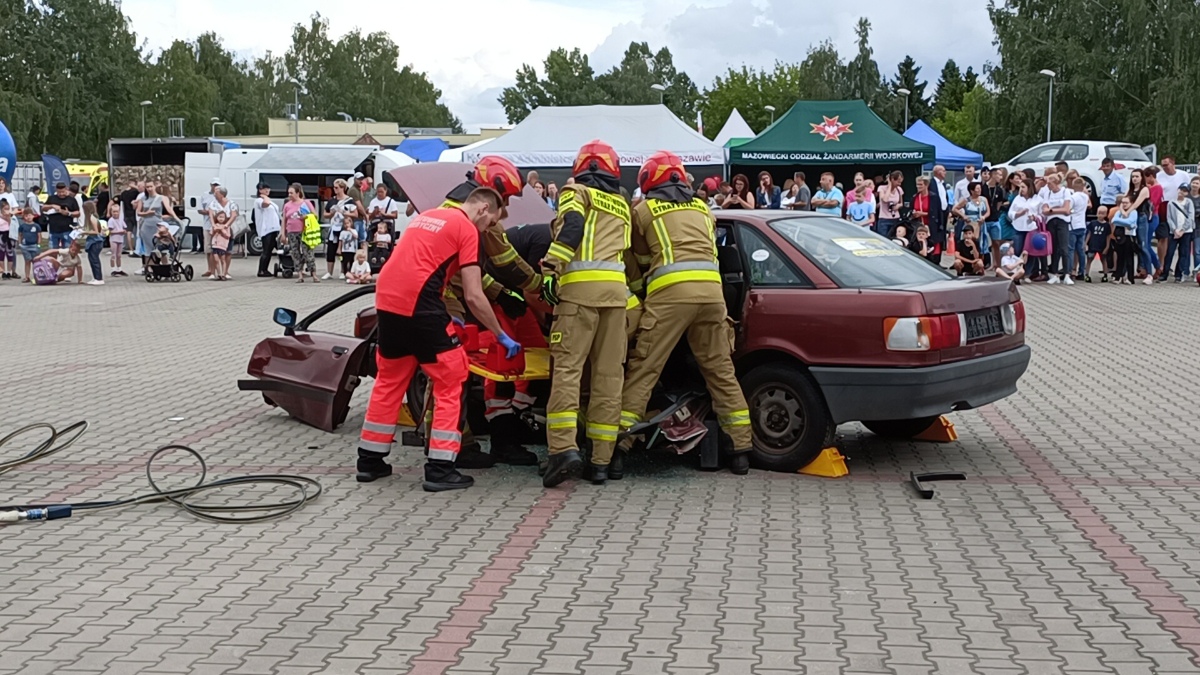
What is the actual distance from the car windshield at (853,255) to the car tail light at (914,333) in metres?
0.40

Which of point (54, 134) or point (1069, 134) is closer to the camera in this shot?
point (1069, 134)

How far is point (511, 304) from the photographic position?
7.43 metres

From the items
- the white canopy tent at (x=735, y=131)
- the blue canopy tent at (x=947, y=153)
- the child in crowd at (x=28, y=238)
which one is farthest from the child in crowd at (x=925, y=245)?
the white canopy tent at (x=735, y=131)

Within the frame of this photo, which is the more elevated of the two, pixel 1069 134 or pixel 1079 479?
pixel 1069 134

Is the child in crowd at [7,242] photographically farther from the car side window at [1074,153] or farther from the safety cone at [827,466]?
the car side window at [1074,153]

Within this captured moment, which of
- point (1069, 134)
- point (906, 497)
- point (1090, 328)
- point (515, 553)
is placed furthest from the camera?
point (1069, 134)

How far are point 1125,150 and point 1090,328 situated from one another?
19.0m

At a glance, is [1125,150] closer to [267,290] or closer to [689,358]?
[267,290]

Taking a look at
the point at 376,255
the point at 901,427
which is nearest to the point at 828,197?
the point at 376,255

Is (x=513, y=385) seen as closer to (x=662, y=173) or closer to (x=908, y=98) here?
(x=662, y=173)

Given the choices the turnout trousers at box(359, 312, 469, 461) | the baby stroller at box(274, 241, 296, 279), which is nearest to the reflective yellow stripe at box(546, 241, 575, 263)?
the turnout trousers at box(359, 312, 469, 461)

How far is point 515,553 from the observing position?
5707 mm

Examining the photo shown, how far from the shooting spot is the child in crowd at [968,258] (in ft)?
53.9

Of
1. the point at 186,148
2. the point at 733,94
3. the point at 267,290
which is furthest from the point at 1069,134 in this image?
the point at 733,94
